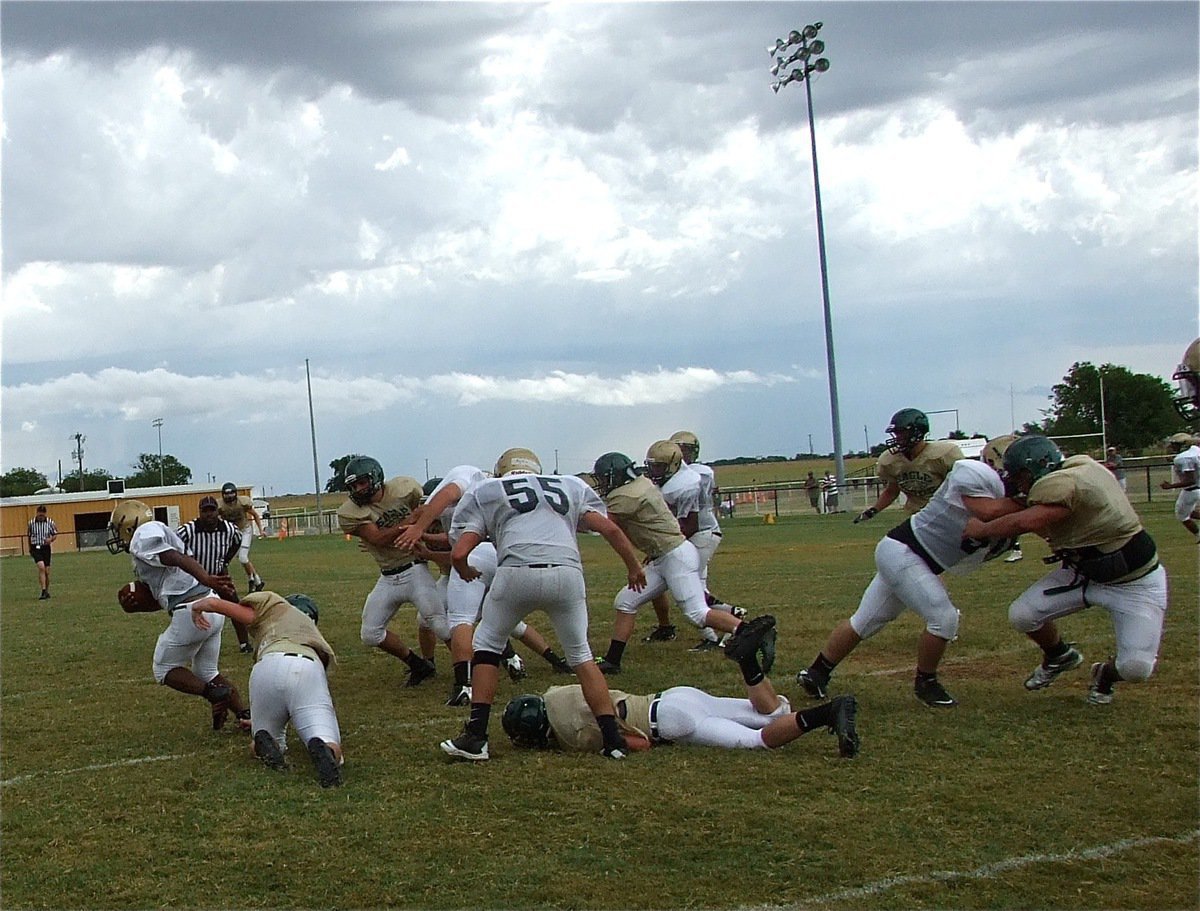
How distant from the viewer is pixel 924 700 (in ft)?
23.1

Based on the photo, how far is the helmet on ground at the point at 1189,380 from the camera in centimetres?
524

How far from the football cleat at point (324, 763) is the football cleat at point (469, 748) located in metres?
0.59

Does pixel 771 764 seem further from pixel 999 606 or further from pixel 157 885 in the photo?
pixel 999 606

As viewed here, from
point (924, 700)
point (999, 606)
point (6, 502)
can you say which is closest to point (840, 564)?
point (999, 606)

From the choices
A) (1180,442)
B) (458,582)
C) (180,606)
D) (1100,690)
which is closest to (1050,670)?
(1100,690)

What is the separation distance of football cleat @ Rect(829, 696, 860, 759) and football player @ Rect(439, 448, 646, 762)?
1085 mm

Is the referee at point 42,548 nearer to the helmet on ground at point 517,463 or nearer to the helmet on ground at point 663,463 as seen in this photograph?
the helmet on ground at point 663,463

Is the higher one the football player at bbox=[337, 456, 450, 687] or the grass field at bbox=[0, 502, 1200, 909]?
the football player at bbox=[337, 456, 450, 687]

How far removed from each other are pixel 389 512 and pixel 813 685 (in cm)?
312

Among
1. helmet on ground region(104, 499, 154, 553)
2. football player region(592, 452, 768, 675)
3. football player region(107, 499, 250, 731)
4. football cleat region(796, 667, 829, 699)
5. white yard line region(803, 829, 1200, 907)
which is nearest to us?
white yard line region(803, 829, 1200, 907)

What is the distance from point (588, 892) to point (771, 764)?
1.82 metres

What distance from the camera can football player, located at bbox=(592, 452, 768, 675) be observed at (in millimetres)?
8312

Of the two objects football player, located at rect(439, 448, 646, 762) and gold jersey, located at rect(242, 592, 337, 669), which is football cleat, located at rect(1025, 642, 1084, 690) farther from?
gold jersey, located at rect(242, 592, 337, 669)

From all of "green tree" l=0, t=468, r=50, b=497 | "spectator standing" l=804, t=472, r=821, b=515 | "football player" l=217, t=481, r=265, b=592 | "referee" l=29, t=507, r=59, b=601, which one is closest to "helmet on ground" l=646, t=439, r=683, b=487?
"football player" l=217, t=481, r=265, b=592
